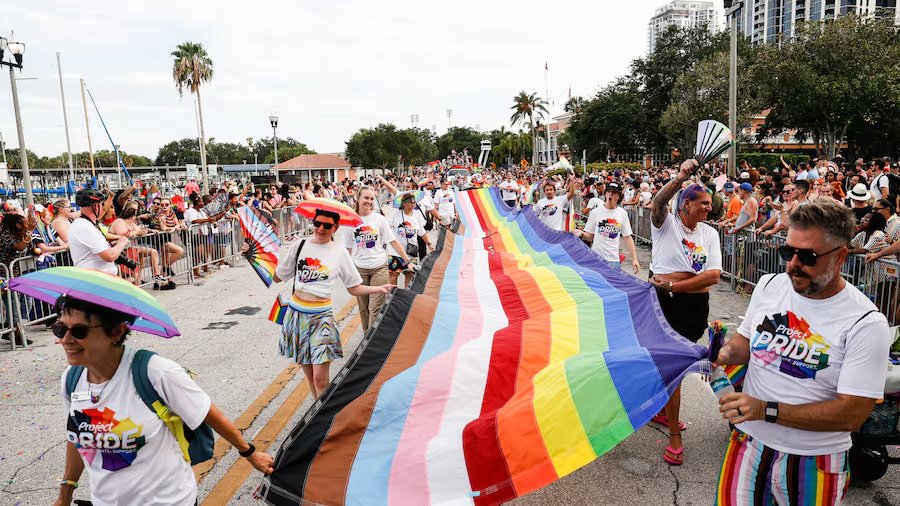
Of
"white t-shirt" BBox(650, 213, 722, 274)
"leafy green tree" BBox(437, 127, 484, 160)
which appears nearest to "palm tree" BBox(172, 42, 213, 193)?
"white t-shirt" BBox(650, 213, 722, 274)

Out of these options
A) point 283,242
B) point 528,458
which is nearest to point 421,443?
point 528,458

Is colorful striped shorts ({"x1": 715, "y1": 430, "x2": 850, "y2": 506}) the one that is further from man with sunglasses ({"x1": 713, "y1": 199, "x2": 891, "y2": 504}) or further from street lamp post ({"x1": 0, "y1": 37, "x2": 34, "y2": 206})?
street lamp post ({"x1": 0, "y1": 37, "x2": 34, "y2": 206})

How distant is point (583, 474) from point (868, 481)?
2.04 m

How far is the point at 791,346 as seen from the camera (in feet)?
8.84

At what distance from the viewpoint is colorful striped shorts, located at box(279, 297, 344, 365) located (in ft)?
17.7

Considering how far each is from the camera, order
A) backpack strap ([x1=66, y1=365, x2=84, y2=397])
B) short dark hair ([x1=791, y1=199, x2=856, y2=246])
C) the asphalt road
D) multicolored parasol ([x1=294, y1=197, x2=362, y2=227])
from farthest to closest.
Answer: multicolored parasol ([x1=294, y1=197, x2=362, y2=227]) < the asphalt road < backpack strap ([x1=66, y1=365, x2=84, y2=397]) < short dark hair ([x1=791, y1=199, x2=856, y2=246])

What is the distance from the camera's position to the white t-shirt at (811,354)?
2492 mm

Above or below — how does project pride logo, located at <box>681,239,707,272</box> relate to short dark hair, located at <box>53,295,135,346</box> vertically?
below

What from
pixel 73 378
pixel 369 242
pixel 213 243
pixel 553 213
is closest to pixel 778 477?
pixel 73 378

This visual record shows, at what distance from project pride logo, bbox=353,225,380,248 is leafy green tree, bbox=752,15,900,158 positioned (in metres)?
38.2

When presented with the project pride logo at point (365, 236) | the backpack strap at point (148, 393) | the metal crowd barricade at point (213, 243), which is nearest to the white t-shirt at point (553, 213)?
the project pride logo at point (365, 236)

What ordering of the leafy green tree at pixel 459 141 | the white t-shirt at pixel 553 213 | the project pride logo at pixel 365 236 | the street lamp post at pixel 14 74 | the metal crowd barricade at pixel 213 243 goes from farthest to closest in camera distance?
the leafy green tree at pixel 459 141
the street lamp post at pixel 14 74
the metal crowd barricade at pixel 213 243
the white t-shirt at pixel 553 213
the project pride logo at pixel 365 236

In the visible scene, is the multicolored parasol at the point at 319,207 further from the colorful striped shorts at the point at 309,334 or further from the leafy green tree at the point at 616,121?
the leafy green tree at the point at 616,121

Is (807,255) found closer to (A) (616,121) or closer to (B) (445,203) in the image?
(B) (445,203)
